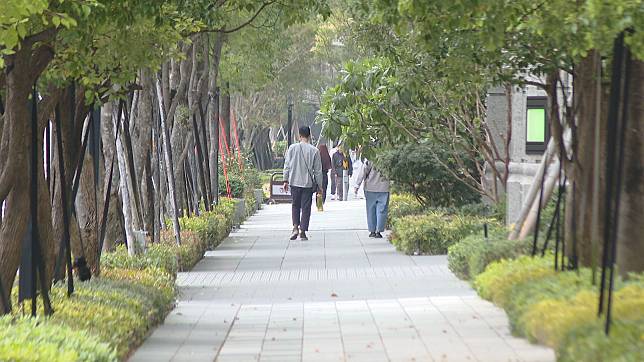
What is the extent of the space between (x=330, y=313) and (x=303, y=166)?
32.9 feet

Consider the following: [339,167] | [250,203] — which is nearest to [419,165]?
[250,203]

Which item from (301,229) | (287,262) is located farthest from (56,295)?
(301,229)

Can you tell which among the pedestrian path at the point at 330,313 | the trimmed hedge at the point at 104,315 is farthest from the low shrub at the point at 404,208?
the trimmed hedge at the point at 104,315

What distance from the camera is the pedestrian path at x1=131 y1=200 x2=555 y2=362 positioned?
971 centimetres

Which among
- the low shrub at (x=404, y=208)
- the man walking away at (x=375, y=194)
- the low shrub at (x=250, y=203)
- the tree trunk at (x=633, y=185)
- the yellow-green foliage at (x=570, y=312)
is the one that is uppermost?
the tree trunk at (x=633, y=185)

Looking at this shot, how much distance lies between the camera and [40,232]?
10.1 m

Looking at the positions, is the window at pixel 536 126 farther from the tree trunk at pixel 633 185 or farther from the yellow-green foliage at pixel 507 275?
the tree trunk at pixel 633 185

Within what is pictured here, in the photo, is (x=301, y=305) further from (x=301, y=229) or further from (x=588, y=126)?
(x=301, y=229)

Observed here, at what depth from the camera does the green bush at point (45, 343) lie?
6.50 m

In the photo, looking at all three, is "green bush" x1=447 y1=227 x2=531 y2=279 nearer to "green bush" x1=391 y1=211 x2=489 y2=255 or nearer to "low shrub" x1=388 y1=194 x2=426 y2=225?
"green bush" x1=391 y1=211 x2=489 y2=255

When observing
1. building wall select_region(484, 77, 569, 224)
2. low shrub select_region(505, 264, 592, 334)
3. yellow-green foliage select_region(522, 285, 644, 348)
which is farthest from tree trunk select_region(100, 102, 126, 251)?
building wall select_region(484, 77, 569, 224)

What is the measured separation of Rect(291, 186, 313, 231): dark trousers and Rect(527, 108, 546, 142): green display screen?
482cm

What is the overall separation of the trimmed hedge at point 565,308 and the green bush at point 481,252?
0.99 meters

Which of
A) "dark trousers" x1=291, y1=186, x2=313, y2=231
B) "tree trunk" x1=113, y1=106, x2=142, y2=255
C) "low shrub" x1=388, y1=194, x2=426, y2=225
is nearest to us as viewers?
"tree trunk" x1=113, y1=106, x2=142, y2=255
